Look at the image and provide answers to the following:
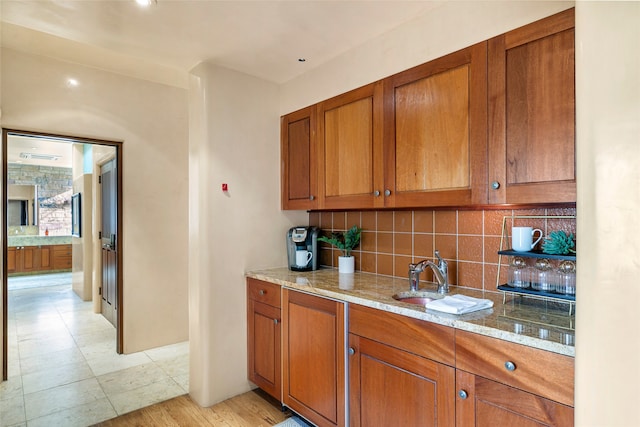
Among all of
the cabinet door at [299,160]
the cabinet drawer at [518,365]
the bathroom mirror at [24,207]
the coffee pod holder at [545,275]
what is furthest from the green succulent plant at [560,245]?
the bathroom mirror at [24,207]

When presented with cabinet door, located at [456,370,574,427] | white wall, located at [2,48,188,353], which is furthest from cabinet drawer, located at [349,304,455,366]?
white wall, located at [2,48,188,353]

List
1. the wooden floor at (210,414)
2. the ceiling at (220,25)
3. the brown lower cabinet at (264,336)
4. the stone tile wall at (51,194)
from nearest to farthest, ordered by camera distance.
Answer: the ceiling at (220,25), the wooden floor at (210,414), the brown lower cabinet at (264,336), the stone tile wall at (51,194)

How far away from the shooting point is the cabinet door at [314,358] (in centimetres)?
193

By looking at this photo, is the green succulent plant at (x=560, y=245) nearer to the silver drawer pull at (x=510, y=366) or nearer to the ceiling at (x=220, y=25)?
the silver drawer pull at (x=510, y=366)

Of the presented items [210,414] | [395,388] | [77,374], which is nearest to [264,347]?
[210,414]

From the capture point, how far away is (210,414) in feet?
7.78

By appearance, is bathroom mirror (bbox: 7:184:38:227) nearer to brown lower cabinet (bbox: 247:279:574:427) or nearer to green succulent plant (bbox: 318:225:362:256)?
brown lower cabinet (bbox: 247:279:574:427)

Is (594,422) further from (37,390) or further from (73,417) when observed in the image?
(37,390)

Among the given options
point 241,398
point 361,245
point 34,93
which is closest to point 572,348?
point 361,245

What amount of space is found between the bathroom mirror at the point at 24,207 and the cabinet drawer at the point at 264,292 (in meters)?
9.10

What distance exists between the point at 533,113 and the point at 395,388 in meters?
1.37

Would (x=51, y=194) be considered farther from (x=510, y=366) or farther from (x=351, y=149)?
(x=510, y=366)

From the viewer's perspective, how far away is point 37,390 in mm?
2688

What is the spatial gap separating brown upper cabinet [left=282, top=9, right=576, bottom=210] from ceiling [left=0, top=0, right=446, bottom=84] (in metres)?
0.33
